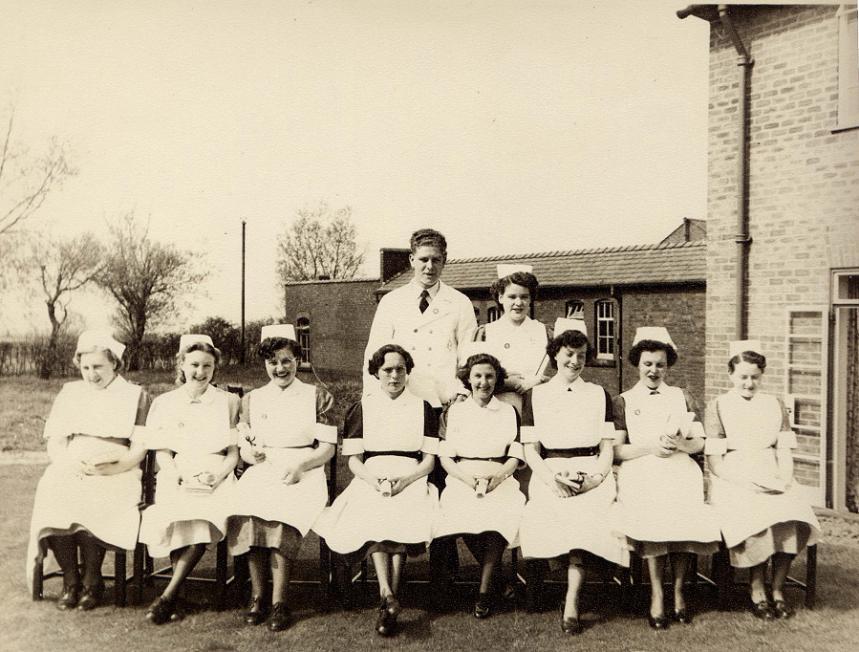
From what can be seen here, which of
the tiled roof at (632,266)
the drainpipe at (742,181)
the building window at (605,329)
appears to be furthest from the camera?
the building window at (605,329)

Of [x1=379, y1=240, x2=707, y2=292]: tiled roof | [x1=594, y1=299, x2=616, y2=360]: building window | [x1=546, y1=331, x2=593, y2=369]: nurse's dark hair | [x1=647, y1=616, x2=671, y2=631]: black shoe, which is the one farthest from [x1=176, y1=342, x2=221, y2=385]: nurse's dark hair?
[x1=594, y1=299, x2=616, y2=360]: building window

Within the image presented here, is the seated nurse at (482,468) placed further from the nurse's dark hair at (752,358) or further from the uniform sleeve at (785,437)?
the uniform sleeve at (785,437)

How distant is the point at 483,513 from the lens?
312 centimetres

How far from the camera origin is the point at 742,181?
177 inches

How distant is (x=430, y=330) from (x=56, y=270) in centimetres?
221

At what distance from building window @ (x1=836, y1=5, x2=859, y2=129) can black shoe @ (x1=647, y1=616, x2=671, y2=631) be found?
294 centimetres

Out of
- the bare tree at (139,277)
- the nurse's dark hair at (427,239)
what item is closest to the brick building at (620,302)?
the bare tree at (139,277)

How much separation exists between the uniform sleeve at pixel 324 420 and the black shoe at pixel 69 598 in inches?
50.5

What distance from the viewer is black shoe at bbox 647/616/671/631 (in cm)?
292

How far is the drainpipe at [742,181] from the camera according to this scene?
4.41 meters

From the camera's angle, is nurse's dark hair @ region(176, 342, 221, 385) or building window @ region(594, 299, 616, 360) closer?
nurse's dark hair @ region(176, 342, 221, 385)

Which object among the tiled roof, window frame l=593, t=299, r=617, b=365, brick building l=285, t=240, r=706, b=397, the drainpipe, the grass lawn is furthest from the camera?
window frame l=593, t=299, r=617, b=365

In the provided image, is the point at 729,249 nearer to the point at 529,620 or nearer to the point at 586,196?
the point at 586,196

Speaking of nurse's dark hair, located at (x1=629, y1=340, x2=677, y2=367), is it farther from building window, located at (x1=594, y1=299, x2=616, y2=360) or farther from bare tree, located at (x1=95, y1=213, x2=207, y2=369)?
building window, located at (x1=594, y1=299, x2=616, y2=360)
